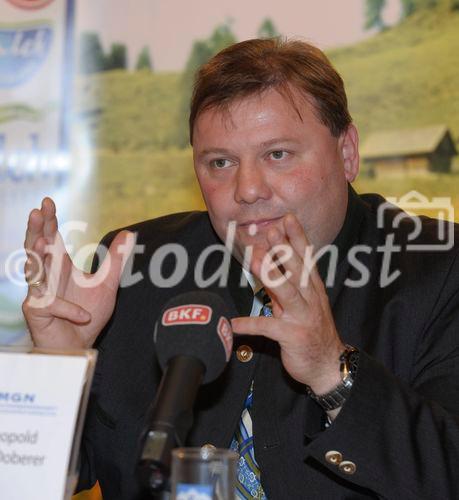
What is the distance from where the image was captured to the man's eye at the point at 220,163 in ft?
6.35

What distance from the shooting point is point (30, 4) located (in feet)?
9.75

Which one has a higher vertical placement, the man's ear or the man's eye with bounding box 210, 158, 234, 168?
the man's ear

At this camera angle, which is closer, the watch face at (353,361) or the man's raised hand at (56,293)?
the watch face at (353,361)

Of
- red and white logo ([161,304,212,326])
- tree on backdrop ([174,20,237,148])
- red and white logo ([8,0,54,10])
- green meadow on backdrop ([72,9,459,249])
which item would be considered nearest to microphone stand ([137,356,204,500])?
red and white logo ([161,304,212,326])

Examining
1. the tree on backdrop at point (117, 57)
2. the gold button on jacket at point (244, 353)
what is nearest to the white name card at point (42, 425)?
the gold button on jacket at point (244, 353)

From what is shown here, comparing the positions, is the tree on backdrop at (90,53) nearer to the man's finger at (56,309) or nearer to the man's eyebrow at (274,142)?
the man's eyebrow at (274,142)

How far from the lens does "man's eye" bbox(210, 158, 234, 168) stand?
1.94m

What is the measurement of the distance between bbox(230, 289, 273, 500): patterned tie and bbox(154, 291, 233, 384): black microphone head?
586 mm

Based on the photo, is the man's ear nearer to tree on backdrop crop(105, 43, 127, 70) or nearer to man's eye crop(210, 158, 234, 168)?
man's eye crop(210, 158, 234, 168)

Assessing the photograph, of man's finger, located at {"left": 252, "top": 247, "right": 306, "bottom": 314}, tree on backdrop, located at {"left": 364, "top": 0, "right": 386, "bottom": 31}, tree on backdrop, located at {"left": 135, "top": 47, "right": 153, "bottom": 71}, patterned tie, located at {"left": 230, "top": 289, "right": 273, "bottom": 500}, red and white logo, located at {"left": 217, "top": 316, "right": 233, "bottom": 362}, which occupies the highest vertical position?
tree on backdrop, located at {"left": 364, "top": 0, "right": 386, "bottom": 31}

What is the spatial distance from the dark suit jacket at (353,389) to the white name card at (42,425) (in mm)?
471

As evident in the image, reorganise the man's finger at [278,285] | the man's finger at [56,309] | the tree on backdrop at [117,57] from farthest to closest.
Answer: the tree on backdrop at [117,57], the man's finger at [56,309], the man's finger at [278,285]

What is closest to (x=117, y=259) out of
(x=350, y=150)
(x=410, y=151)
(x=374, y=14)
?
(x=350, y=150)

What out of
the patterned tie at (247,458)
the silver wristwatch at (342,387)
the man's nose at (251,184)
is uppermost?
the man's nose at (251,184)
